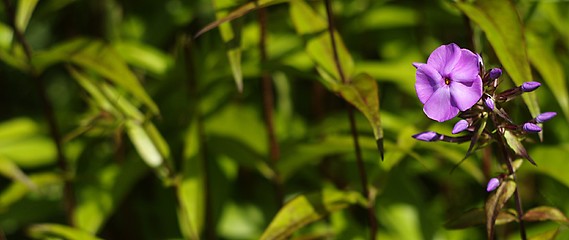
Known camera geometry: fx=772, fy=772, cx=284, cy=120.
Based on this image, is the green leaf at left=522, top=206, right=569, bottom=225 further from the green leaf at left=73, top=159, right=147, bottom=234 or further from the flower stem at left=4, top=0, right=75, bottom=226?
the flower stem at left=4, top=0, right=75, bottom=226

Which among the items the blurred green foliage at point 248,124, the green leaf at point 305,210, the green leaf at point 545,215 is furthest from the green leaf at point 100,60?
the green leaf at point 545,215

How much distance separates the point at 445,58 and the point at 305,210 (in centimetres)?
62

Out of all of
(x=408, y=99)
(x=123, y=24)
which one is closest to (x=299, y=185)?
(x=408, y=99)

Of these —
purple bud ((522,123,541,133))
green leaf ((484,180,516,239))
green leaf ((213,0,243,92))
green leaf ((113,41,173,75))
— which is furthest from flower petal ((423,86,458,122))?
green leaf ((113,41,173,75))

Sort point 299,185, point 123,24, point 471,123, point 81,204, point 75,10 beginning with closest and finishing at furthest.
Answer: point 471,123
point 81,204
point 299,185
point 123,24
point 75,10

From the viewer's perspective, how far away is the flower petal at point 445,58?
111cm

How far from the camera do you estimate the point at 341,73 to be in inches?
64.2

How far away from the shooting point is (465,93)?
1102mm

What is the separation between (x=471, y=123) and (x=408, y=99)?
1.61 meters

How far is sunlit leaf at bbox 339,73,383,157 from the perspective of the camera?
4.50 feet

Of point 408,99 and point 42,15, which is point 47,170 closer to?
point 42,15

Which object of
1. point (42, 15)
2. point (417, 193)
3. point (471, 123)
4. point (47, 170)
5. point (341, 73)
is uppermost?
point (471, 123)

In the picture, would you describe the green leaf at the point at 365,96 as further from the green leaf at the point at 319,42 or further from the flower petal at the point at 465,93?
the flower petal at the point at 465,93

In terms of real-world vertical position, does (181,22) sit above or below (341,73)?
below
